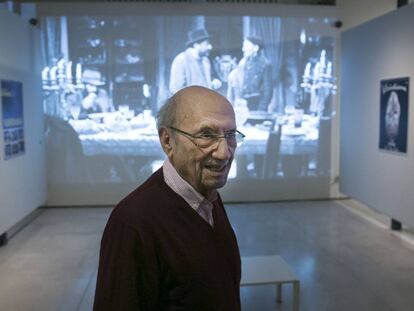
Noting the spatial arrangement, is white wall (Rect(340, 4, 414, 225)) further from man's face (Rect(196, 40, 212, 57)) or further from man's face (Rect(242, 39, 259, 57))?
man's face (Rect(196, 40, 212, 57))

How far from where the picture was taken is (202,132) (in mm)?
1146

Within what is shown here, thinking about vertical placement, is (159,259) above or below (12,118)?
below

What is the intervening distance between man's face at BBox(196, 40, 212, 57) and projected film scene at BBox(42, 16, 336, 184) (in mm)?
16

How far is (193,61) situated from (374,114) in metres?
2.87

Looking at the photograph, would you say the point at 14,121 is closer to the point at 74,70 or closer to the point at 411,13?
the point at 74,70

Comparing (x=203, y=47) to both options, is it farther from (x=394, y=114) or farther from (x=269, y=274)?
(x=269, y=274)

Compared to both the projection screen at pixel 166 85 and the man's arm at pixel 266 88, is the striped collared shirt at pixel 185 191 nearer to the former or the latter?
the projection screen at pixel 166 85

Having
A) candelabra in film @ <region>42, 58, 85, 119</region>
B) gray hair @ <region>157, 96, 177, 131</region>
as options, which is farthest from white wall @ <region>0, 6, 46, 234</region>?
gray hair @ <region>157, 96, 177, 131</region>

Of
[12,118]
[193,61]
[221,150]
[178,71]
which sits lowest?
→ [221,150]

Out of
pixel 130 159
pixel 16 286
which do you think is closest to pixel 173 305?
pixel 16 286

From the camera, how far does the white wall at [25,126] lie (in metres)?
4.92

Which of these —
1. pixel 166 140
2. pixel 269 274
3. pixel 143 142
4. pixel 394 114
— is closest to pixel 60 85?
pixel 143 142

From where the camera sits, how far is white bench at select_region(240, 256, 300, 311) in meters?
2.98

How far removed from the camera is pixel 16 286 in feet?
12.7
